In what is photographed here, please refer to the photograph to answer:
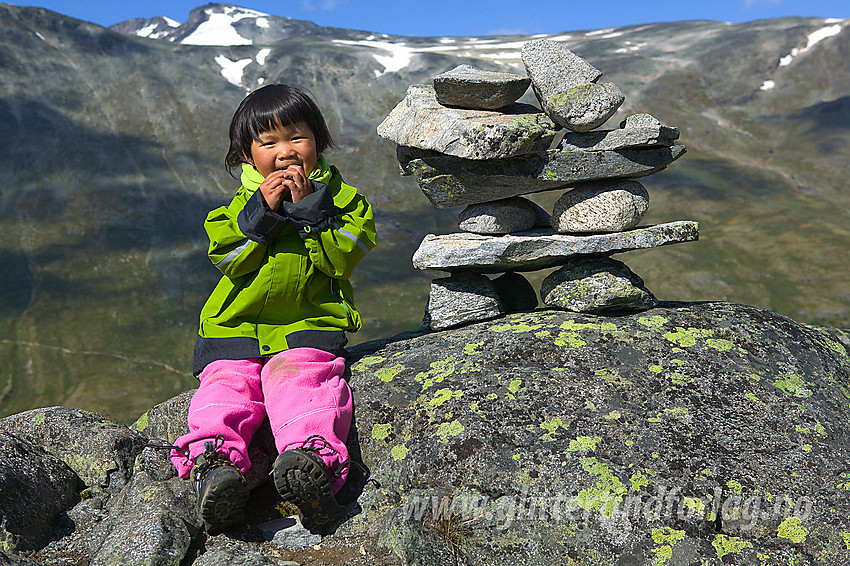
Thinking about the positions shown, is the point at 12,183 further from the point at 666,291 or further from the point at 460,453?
the point at 460,453

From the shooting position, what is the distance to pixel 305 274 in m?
6.13

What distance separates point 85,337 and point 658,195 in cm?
3980

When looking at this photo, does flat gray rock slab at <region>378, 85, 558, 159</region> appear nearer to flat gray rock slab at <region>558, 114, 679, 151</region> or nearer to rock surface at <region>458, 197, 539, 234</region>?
flat gray rock slab at <region>558, 114, 679, 151</region>

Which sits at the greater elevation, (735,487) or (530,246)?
(530,246)

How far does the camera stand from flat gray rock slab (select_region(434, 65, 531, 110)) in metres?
6.91

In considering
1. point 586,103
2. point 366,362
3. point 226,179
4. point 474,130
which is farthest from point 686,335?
point 226,179

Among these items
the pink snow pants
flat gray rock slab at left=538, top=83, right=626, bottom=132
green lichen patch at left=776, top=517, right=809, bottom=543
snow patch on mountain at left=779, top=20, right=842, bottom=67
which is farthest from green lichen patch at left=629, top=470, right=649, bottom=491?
snow patch on mountain at left=779, top=20, right=842, bottom=67

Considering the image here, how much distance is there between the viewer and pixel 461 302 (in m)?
7.60

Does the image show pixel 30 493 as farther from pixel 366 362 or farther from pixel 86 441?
pixel 366 362

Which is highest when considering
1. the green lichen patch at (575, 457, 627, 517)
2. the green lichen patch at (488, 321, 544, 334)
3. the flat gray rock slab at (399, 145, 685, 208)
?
the flat gray rock slab at (399, 145, 685, 208)

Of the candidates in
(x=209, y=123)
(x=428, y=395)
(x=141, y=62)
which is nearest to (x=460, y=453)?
(x=428, y=395)

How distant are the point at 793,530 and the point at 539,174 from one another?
418 centimetres

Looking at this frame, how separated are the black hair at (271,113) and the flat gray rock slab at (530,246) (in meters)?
2.05

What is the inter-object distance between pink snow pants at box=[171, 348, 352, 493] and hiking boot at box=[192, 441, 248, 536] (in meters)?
0.11
